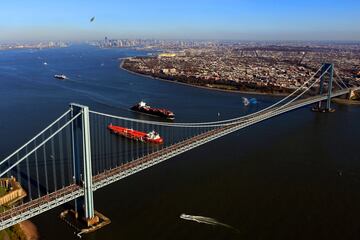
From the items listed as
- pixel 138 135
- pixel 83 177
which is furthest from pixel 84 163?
pixel 138 135

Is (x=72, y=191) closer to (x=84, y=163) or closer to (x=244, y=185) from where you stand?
(x=84, y=163)

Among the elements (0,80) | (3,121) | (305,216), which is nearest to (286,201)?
(305,216)

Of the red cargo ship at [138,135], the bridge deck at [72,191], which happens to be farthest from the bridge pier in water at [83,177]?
the red cargo ship at [138,135]

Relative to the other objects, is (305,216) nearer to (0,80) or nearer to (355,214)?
(355,214)

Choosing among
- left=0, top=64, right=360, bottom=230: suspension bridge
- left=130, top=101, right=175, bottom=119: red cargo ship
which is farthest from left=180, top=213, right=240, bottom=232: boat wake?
left=130, top=101, right=175, bottom=119: red cargo ship

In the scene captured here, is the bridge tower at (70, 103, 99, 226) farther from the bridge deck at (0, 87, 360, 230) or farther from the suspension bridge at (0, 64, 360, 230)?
the bridge deck at (0, 87, 360, 230)

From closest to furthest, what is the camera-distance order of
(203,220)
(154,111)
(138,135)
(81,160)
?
(203,220) < (81,160) < (138,135) < (154,111)

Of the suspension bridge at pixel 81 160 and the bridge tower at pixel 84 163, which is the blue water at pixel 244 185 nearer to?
the bridge tower at pixel 84 163
